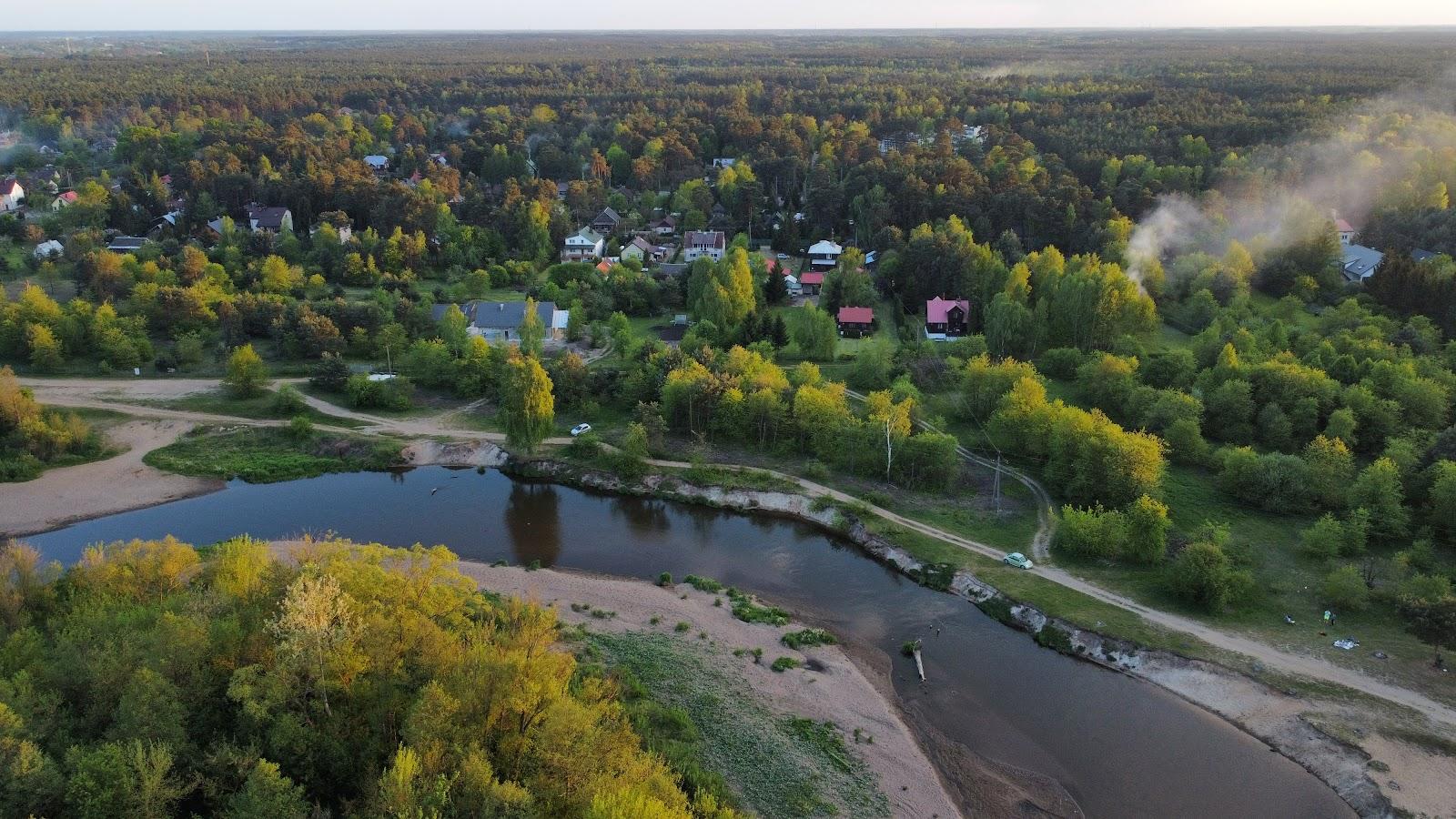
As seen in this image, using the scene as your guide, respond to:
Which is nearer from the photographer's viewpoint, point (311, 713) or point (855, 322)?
point (311, 713)

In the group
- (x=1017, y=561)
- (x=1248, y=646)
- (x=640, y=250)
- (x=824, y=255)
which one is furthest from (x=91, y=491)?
(x=824, y=255)

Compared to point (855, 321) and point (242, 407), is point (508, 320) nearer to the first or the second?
point (242, 407)

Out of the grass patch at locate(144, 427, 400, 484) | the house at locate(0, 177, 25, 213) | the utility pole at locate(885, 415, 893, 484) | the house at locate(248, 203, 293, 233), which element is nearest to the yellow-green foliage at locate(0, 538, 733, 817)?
the grass patch at locate(144, 427, 400, 484)

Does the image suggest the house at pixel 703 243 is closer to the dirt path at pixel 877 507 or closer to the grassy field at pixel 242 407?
the dirt path at pixel 877 507

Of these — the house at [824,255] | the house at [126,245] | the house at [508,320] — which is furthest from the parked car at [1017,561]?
the house at [126,245]

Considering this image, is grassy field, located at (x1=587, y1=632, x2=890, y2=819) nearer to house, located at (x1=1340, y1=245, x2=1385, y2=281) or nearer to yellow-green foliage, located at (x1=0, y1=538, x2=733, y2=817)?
yellow-green foliage, located at (x1=0, y1=538, x2=733, y2=817)

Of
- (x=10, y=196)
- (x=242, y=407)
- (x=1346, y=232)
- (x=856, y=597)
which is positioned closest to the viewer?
(x=856, y=597)
